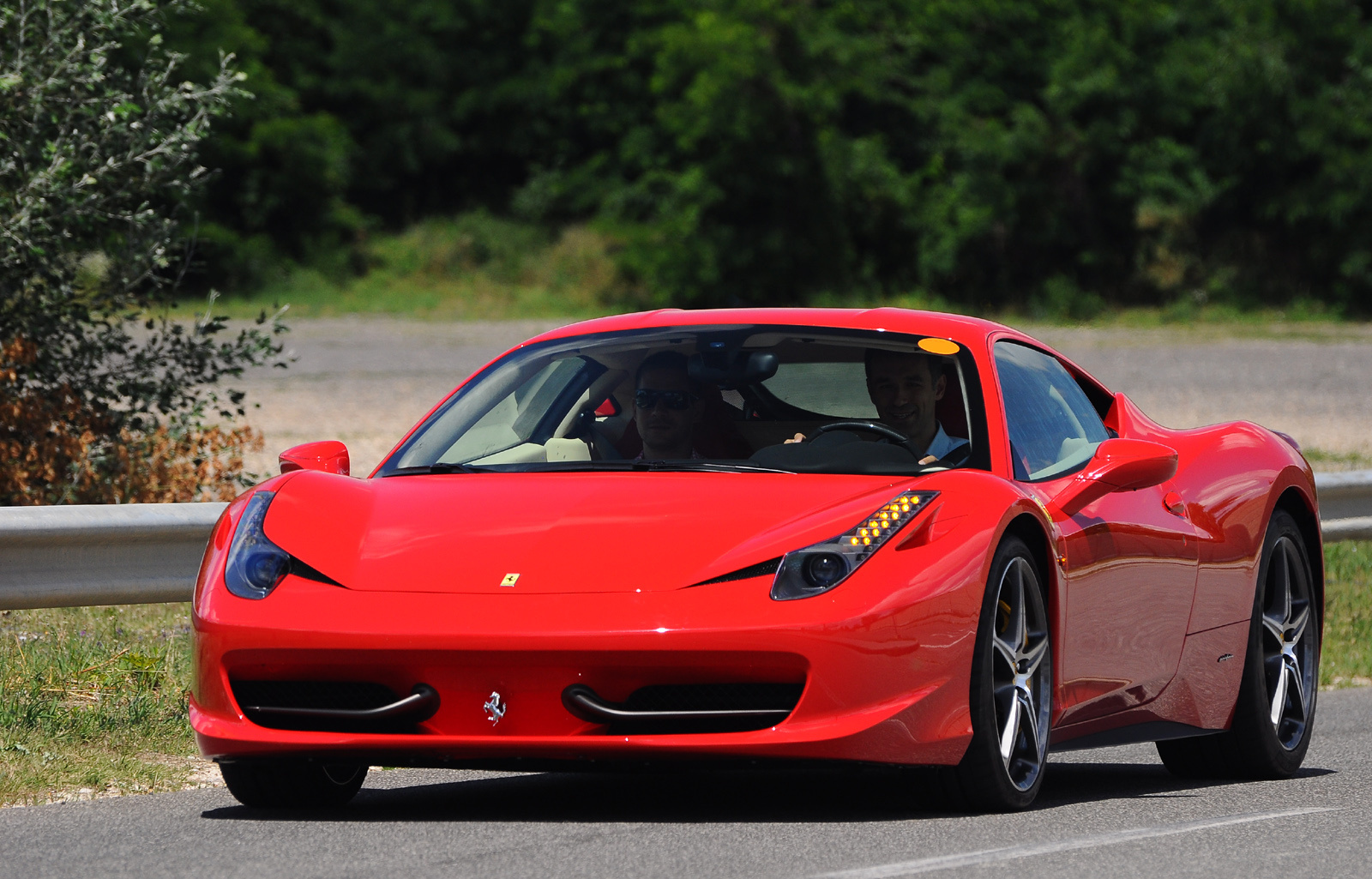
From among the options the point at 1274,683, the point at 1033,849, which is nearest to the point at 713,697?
the point at 1033,849

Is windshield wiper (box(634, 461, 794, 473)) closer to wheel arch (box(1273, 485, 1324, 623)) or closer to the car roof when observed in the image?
the car roof

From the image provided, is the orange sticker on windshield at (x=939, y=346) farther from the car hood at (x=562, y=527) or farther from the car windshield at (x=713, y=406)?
the car hood at (x=562, y=527)

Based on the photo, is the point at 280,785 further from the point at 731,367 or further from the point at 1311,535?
the point at 1311,535

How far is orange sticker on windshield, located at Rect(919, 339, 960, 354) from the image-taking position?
616 centimetres

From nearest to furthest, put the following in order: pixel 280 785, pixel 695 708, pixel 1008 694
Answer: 1. pixel 695 708
2. pixel 1008 694
3. pixel 280 785

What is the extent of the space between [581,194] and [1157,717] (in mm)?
50889

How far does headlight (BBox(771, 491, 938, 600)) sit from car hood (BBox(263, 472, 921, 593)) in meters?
0.03

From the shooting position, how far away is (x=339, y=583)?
201 inches

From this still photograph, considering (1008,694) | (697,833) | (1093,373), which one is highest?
(1008,694)

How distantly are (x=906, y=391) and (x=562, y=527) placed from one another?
1.34 m

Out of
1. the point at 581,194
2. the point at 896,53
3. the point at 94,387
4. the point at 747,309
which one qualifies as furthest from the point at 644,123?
A: the point at 747,309

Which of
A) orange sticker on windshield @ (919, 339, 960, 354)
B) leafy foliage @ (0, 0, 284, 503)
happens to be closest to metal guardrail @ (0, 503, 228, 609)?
orange sticker on windshield @ (919, 339, 960, 354)

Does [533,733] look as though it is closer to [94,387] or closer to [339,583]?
[339,583]

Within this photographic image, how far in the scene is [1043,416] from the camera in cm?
632
